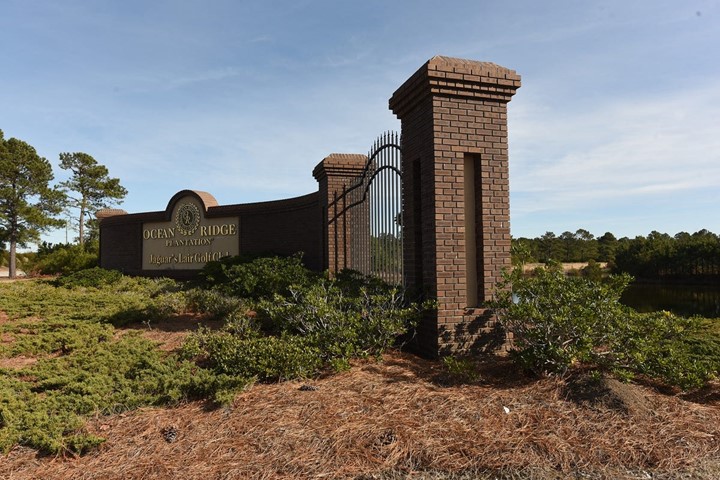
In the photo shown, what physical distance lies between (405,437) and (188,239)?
1284 cm

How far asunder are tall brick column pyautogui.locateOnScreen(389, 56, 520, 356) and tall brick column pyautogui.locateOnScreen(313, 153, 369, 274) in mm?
4085

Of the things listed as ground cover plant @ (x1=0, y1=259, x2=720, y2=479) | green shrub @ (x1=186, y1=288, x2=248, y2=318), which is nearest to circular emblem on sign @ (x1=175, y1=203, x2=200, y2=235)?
green shrub @ (x1=186, y1=288, x2=248, y2=318)

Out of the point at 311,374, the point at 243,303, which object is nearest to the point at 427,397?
the point at 311,374

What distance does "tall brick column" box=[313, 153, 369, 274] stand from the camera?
9.95 meters

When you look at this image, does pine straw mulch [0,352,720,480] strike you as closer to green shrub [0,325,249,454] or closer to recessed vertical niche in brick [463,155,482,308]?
green shrub [0,325,249,454]

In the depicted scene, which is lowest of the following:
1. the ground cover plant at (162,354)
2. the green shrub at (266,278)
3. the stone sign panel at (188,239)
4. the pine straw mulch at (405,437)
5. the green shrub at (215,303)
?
the pine straw mulch at (405,437)

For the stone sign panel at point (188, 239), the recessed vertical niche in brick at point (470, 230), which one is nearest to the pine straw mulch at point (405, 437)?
the recessed vertical niche in brick at point (470, 230)

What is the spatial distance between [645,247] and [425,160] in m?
49.2

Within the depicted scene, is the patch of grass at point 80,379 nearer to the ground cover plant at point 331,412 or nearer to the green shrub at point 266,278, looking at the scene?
the ground cover plant at point 331,412

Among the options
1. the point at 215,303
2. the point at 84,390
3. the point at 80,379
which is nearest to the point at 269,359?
the point at 84,390

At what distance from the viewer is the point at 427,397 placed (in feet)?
13.2

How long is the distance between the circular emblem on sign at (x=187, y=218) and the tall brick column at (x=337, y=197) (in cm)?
617

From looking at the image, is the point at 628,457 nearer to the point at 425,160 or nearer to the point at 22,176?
the point at 425,160

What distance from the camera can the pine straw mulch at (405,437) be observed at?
10.2 ft
